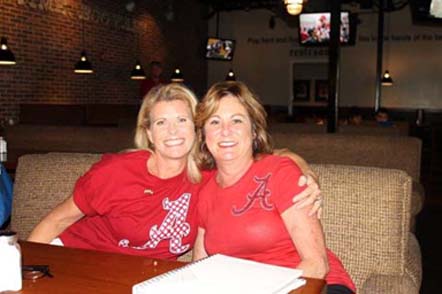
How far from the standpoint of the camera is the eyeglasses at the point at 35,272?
118 cm

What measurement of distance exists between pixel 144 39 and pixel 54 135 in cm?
689

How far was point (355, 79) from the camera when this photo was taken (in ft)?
46.2

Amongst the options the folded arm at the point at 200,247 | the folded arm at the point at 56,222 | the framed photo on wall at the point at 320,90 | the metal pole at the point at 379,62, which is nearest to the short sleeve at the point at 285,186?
the folded arm at the point at 200,247

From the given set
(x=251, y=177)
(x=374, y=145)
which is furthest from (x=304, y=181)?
(x=374, y=145)

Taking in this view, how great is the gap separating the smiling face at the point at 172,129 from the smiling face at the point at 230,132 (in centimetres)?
11

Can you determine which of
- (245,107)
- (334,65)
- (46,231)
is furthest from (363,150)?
(46,231)

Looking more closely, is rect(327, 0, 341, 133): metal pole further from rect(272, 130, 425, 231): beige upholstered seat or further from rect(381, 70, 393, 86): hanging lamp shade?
rect(381, 70, 393, 86): hanging lamp shade

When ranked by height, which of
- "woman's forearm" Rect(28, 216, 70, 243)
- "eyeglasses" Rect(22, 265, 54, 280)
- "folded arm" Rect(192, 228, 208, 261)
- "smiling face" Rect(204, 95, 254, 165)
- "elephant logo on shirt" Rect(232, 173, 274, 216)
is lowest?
"folded arm" Rect(192, 228, 208, 261)

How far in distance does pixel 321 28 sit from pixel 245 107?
30.0 ft

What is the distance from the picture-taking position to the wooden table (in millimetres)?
1119

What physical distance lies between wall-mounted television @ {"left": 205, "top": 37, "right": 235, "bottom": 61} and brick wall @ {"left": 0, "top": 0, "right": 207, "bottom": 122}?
0.49 metres

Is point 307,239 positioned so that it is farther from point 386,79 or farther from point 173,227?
point 386,79

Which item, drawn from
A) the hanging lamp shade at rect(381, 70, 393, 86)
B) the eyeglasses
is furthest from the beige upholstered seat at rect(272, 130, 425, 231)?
the hanging lamp shade at rect(381, 70, 393, 86)

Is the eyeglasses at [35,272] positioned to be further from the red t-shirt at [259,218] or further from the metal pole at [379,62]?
the metal pole at [379,62]
